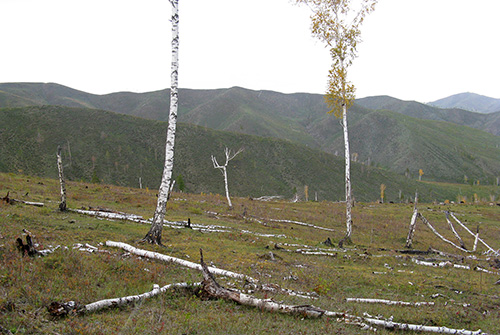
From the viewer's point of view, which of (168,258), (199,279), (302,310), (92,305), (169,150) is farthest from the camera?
(169,150)

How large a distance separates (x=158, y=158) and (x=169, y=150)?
105m

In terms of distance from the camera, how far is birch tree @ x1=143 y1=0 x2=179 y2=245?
1168 centimetres

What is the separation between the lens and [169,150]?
39.3 ft

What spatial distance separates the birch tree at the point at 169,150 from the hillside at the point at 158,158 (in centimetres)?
8098

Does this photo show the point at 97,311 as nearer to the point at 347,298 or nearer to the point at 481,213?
the point at 347,298

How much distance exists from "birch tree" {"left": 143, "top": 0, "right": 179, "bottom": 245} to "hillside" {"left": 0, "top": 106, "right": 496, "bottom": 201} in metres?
81.0

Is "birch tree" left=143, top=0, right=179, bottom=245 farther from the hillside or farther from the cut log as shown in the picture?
the hillside

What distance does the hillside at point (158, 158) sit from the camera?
9344cm

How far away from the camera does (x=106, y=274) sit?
746cm

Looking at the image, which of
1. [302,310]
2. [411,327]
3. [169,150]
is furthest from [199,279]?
[169,150]

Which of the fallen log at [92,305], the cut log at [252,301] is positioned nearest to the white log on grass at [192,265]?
the cut log at [252,301]

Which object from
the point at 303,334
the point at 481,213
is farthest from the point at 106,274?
the point at 481,213

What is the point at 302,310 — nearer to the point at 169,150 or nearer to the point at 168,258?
the point at 168,258

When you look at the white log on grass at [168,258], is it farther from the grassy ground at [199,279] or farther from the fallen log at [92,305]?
the fallen log at [92,305]
